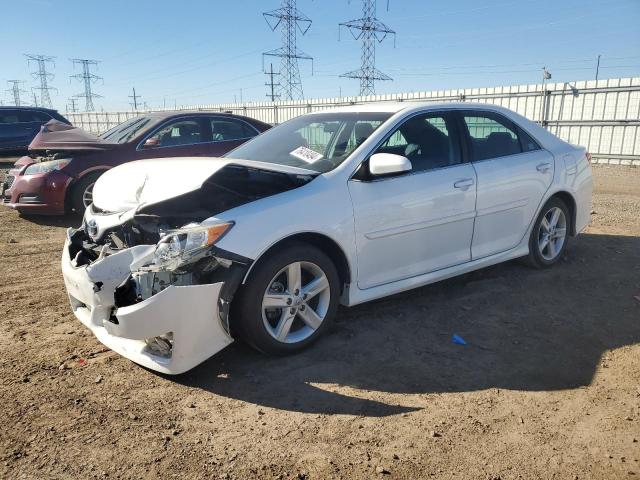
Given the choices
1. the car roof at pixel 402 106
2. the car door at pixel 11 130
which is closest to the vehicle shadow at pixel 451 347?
the car roof at pixel 402 106

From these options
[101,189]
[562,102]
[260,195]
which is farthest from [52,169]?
[562,102]

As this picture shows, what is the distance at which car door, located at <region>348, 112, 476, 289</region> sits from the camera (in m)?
3.65

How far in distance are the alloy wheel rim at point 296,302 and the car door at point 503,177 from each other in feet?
5.36

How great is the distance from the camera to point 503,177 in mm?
4539

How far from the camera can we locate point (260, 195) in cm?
333

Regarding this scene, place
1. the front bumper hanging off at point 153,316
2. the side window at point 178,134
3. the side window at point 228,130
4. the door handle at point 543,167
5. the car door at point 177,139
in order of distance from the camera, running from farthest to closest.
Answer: the side window at point 228,130 < the side window at point 178,134 < the car door at point 177,139 < the door handle at point 543,167 < the front bumper hanging off at point 153,316

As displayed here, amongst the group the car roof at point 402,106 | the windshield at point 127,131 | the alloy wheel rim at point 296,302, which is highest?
the car roof at point 402,106

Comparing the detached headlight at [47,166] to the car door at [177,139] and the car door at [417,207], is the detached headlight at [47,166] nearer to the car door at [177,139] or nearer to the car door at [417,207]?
the car door at [177,139]

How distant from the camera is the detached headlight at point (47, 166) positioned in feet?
24.1

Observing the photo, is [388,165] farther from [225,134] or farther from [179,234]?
[225,134]

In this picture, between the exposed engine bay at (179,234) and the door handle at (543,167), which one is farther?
the door handle at (543,167)

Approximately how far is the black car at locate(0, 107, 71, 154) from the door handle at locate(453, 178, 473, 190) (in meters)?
14.2

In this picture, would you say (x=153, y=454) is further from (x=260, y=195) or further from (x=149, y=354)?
(x=260, y=195)

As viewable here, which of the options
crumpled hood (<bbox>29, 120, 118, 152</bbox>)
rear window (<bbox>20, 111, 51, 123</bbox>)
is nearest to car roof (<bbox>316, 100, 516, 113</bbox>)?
crumpled hood (<bbox>29, 120, 118, 152</bbox>)
